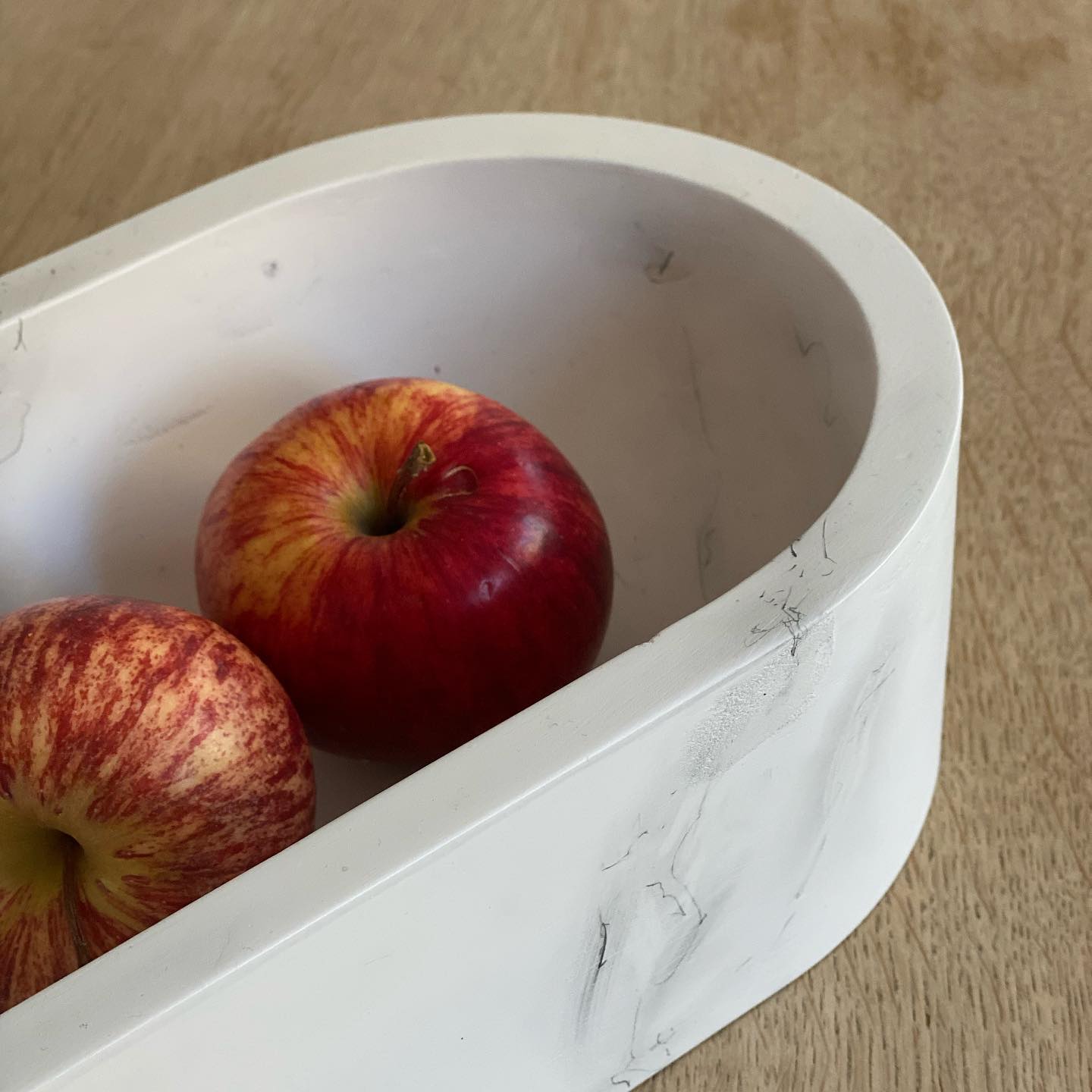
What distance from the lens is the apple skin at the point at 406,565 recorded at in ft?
1.11

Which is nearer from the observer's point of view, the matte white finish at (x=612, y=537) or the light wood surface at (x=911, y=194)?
the matte white finish at (x=612, y=537)

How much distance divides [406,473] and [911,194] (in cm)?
30

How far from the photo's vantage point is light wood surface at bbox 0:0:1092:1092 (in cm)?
35

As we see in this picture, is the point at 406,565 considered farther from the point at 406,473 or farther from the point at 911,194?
the point at 911,194

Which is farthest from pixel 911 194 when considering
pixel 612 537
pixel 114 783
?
pixel 114 783

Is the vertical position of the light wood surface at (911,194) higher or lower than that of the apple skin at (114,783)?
lower

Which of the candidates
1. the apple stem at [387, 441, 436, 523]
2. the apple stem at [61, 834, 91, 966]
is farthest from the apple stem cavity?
the apple stem at [61, 834, 91, 966]

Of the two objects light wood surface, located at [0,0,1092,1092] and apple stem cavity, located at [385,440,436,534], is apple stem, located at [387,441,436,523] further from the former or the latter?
light wood surface, located at [0,0,1092,1092]

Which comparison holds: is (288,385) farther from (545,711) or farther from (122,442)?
(545,711)

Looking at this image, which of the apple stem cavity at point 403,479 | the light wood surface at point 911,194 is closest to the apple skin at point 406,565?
the apple stem cavity at point 403,479

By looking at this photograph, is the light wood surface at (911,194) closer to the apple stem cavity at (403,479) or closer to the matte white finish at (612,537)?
the matte white finish at (612,537)

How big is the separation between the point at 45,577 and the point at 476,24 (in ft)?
1.30

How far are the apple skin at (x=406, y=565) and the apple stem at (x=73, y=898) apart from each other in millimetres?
67

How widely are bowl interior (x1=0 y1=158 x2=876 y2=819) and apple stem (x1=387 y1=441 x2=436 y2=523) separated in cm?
7
